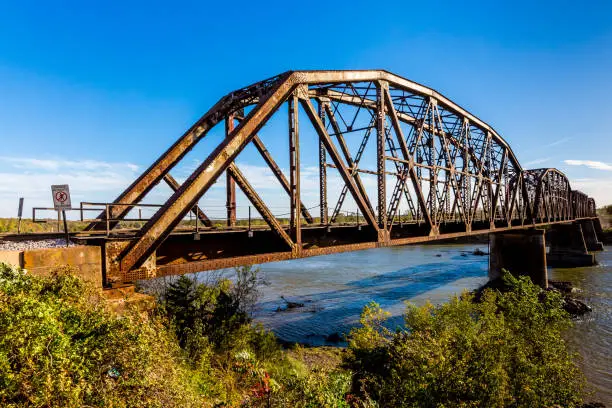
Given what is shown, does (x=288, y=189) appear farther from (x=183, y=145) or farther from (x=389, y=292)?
(x=389, y=292)

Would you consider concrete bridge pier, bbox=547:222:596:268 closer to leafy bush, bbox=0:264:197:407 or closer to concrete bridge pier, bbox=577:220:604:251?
concrete bridge pier, bbox=577:220:604:251

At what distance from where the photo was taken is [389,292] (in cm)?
3556

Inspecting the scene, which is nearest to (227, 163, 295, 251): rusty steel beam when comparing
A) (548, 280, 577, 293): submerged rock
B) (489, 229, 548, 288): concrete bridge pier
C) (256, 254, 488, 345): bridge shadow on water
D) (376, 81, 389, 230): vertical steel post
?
(376, 81, 389, 230): vertical steel post

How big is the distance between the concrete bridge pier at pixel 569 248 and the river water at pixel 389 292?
8.35 feet

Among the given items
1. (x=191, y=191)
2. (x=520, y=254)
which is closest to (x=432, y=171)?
(x=191, y=191)

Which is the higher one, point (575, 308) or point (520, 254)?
point (520, 254)

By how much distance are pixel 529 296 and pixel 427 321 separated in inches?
210

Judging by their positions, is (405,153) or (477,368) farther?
(405,153)

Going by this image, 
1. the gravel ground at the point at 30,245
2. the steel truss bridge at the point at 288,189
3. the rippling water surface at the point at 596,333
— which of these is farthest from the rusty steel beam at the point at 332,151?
the rippling water surface at the point at 596,333

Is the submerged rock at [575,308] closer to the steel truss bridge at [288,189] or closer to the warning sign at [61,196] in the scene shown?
the steel truss bridge at [288,189]

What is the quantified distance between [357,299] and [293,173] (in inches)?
981

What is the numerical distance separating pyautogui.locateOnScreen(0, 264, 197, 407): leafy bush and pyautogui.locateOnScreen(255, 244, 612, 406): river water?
58.2 feet

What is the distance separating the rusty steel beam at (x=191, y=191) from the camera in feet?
23.7

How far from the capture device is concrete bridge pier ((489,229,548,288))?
116 ft
